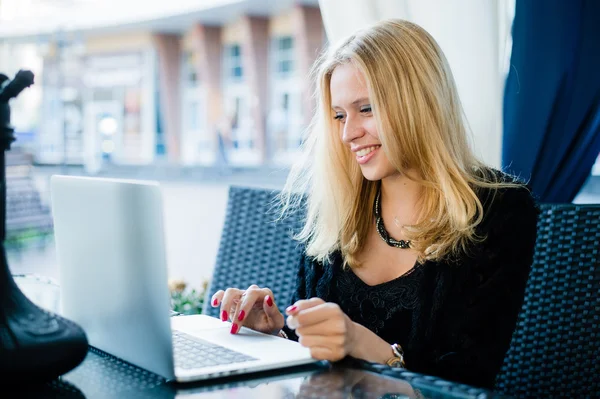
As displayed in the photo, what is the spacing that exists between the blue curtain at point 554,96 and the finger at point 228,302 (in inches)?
38.4

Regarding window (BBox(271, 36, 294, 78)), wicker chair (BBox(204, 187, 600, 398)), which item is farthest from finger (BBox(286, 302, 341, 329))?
window (BBox(271, 36, 294, 78))

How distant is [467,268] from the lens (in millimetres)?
1387

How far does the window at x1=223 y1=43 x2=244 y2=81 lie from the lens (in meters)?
18.5

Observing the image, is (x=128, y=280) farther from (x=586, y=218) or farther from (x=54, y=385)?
(x=586, y=218)

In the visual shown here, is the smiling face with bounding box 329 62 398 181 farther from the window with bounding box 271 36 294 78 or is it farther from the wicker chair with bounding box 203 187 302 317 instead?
the window with bounding box 271 36 294 78

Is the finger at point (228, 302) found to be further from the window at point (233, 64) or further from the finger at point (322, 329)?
the window at point (233, 64)

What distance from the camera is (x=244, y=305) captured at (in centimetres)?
124

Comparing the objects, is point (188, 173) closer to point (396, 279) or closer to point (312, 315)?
point (396, 279)

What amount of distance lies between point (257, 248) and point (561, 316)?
0.81m

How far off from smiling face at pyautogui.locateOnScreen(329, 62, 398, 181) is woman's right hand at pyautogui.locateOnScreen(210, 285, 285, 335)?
1.19ft

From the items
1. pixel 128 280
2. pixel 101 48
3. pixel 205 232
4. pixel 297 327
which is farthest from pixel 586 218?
pixel 101 48

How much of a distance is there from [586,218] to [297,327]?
2.76 ft

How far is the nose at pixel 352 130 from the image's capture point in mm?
1496

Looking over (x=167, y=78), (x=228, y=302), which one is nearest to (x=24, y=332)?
(x=228, y=302)
